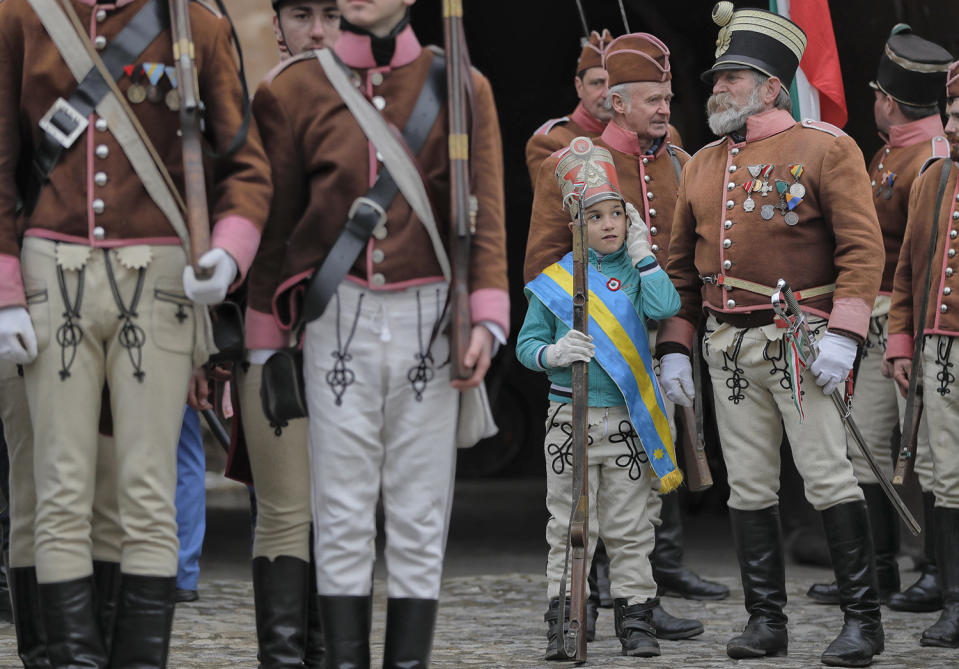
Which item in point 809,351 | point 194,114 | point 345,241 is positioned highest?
point 194,114

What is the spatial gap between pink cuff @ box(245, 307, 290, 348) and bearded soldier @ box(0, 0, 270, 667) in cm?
18

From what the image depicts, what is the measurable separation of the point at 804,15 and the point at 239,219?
384cm

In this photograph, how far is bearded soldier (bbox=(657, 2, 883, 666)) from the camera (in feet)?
16.4

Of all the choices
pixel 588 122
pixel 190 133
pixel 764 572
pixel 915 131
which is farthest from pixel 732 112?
pixel 190 133

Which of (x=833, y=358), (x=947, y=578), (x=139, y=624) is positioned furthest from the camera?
(x=947, y=578)

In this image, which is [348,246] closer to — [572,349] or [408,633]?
[408,633]

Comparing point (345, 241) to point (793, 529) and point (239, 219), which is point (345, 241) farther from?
point (793, 529)

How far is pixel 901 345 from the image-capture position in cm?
588

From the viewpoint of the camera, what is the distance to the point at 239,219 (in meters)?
3.71

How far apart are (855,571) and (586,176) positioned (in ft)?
5.00

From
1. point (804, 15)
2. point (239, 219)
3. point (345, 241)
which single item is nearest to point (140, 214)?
point (239, 219)

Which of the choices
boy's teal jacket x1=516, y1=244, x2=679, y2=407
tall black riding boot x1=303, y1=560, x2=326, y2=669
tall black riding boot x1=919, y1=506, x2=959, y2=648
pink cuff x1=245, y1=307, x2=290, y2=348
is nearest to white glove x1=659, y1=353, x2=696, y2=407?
boy's teal jacket x1=516, y1=244, x2=679, y2=407

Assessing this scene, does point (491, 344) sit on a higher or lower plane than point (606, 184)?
lower

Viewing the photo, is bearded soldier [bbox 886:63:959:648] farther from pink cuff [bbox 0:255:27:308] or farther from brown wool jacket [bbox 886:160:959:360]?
pink cuff [bbox 0:255:27:308]
